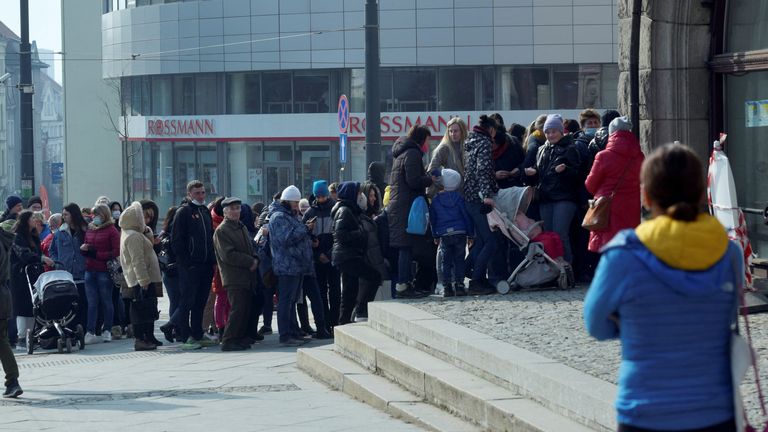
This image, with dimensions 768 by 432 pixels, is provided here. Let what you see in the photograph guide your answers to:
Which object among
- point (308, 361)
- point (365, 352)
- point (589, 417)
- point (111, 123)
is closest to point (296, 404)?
point (365, 352)

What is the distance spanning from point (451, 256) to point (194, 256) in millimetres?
2987

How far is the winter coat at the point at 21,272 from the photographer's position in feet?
49.2

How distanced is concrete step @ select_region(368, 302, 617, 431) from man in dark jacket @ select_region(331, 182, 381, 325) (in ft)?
4.47

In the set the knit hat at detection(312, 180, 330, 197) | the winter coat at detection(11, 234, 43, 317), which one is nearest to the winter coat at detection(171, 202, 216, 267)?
the knit hat at detection(312, 180, 330, 197)

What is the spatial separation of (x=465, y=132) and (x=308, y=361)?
3.00 m

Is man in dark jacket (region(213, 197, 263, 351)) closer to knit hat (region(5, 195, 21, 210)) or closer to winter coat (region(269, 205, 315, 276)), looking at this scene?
winter coat (region(269, 205, 315, 276))

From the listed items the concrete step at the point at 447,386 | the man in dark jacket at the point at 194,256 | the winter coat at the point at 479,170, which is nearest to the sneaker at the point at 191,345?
the man in dark jacket at the point at 194,256

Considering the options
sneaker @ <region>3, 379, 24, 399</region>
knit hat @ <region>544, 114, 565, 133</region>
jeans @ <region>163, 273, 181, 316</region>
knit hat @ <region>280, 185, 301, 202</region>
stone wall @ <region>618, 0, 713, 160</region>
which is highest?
stone wall @ <region>618, 0, 713, 160</region>

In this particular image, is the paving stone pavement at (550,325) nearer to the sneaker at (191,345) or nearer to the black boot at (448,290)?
the black boot at (448,290)

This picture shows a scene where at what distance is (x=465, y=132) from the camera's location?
13078 millimetres

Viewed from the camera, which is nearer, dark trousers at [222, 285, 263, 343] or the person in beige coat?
dark trousers at [222, 285, 263, 343]

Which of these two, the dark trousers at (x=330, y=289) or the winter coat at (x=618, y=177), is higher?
the winter coat at (x=618, y=177)

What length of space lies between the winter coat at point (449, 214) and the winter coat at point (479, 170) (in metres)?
0.14

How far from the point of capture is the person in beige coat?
1409 cm
